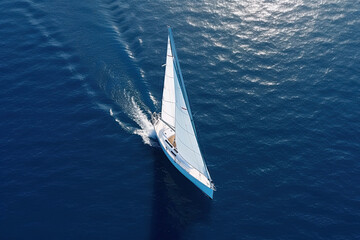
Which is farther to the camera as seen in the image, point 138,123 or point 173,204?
point 138,123

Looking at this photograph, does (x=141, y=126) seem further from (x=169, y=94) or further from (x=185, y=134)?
(x=185, y=134)

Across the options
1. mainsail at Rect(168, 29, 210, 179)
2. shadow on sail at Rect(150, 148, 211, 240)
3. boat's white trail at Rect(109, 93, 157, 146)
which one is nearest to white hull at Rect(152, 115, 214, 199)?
mainsail at Rect(168, 29, 210, 179)

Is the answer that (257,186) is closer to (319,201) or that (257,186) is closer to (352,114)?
(319,201)

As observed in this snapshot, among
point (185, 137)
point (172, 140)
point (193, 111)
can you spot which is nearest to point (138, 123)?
point (172, 140)

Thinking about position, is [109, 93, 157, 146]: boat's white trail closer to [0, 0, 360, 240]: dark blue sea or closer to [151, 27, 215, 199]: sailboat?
[0, 0, 360, 240]: dark blue sea

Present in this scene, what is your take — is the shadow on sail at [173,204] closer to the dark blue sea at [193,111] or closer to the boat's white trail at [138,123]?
the dark blue sea at [193,111]
